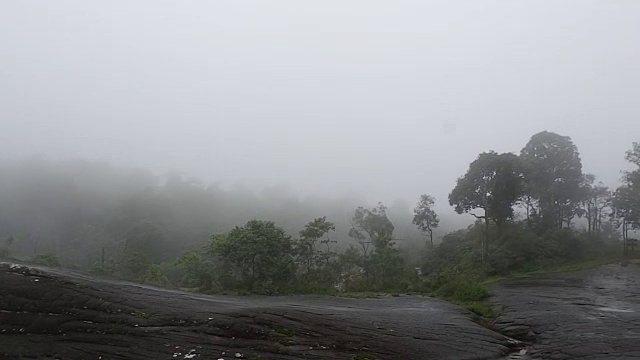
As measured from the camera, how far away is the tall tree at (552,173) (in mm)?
62094

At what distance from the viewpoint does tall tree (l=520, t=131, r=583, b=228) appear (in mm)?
62094

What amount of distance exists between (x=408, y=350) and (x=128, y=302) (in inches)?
421

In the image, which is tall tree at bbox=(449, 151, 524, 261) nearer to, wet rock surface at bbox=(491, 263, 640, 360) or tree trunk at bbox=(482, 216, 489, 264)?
tree trunk at bbox=(482, 216, 489, 264)

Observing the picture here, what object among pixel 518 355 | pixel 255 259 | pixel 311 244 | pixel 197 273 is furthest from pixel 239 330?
pixel 311 244

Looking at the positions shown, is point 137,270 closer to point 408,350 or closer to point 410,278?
point 410,278

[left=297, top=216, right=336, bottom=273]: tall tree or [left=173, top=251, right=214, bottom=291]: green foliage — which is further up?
[left=297, top=216, right=336, bottom=273]: tall tree

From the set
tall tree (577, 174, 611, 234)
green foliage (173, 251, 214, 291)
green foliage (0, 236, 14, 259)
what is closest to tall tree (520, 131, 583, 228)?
tall tree (577, 174, 611, 234)

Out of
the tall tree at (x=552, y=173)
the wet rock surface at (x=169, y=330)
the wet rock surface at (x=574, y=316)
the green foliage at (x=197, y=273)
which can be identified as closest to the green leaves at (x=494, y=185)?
the tall tree at (x=552, y=173)

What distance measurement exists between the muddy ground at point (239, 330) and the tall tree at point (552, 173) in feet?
126

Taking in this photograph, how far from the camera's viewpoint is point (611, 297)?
3228cm

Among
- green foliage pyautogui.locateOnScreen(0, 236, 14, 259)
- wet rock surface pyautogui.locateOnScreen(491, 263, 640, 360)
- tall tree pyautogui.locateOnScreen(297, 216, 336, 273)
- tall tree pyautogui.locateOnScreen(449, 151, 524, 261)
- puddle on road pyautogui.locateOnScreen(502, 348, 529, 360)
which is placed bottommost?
puddle on road pyautogui.locateOnScreen(502, 348, 529, 360)

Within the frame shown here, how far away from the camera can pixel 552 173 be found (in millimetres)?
62656

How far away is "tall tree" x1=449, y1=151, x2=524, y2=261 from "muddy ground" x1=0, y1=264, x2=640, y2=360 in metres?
33.5

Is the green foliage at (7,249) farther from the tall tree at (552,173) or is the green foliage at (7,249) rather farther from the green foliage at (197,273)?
the tall tree at (552,173)
